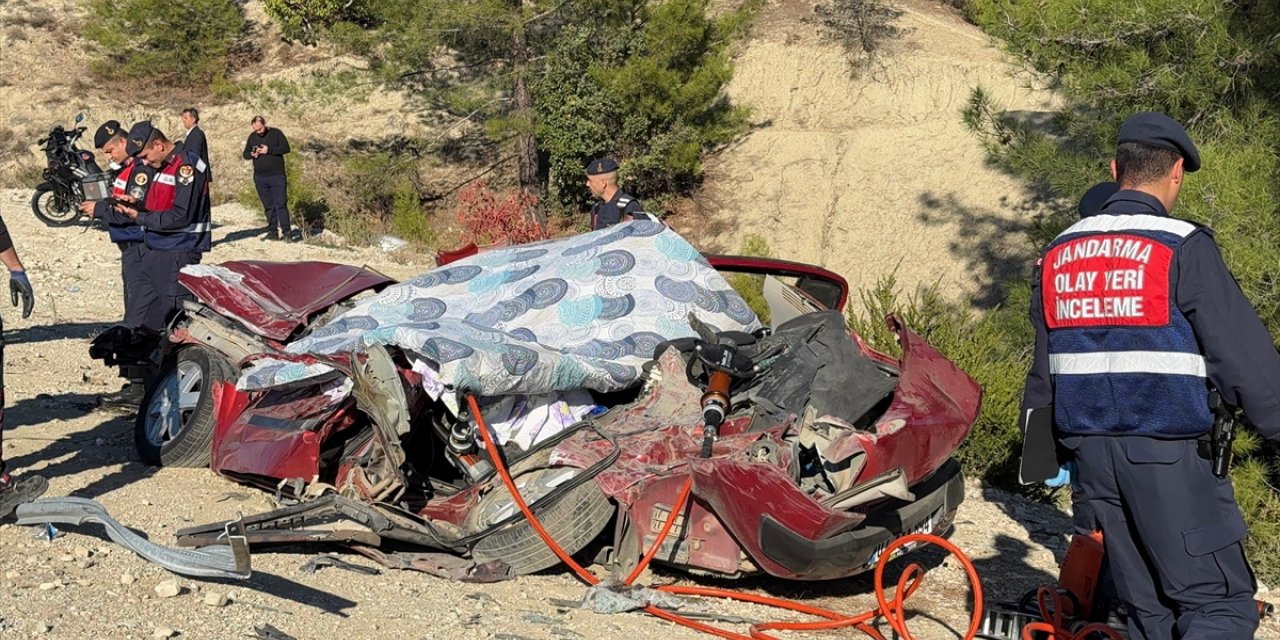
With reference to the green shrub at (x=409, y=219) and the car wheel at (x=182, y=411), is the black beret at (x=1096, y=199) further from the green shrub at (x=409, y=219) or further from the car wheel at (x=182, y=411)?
the green shrub at (x=409, y=219)

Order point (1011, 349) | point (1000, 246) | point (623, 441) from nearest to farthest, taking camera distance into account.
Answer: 1. point (623, 441)
2. point (1011, 349)
3. point (1000, 246)

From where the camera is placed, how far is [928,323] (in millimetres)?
8945

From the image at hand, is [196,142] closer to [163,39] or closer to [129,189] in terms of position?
[129,189]

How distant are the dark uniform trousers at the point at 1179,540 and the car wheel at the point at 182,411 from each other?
432 cm

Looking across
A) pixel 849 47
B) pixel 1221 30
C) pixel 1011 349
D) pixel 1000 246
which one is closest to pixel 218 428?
pixel 1011 349

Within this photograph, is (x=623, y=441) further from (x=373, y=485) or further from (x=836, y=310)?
(x=836, y=310)

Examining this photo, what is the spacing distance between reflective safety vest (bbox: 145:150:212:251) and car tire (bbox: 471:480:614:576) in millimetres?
3351

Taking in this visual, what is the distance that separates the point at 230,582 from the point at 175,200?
3.46 meters

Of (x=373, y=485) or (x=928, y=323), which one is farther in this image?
(x=928, y=323)

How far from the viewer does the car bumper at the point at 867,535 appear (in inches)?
190

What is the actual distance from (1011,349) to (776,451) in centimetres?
590

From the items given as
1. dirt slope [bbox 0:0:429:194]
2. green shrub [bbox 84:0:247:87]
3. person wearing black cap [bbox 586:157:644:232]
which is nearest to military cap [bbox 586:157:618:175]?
person wearing black cap [bbox 586:157:644:232]

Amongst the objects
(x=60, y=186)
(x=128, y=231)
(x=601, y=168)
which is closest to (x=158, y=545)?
(x=128, y=231)

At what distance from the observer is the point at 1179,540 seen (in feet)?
11.8
